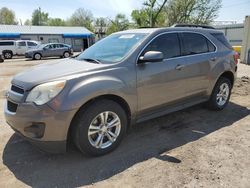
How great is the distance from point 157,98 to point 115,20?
57.1 metres

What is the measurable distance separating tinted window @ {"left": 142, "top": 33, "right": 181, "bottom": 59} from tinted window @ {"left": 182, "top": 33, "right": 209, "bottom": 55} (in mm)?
205

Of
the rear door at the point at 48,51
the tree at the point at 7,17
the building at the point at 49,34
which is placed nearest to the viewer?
the rear door at the point at 48,51

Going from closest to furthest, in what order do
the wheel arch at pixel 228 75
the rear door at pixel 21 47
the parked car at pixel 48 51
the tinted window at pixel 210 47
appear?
the tinted window at pixel 210 47, the wheel arch at pixel 228 75, the parked car at pixel 48 51, the rear door at pixel 21 47

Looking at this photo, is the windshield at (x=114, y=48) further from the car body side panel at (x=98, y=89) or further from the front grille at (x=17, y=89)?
the front grille at (x=17, y=89)

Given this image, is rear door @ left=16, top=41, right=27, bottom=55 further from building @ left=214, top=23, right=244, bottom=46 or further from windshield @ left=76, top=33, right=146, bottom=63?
windshield @ left=76, top=33, right=146, bottom=63

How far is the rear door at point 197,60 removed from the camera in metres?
4.43

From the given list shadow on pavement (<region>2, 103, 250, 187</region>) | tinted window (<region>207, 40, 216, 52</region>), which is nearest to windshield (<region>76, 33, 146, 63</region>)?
shadow on pavement (<region>2, 103, 250, 187</region>)

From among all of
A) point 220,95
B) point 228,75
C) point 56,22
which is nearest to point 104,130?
point 220,95

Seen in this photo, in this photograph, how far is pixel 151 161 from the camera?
11.0 feet

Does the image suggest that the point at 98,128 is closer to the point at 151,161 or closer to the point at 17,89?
the point at 151,161

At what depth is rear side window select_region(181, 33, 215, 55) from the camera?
14.7ft

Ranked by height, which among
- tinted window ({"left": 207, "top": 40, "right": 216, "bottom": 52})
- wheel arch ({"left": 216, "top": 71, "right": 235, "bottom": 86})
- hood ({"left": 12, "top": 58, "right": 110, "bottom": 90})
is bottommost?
wheel arch ({"left": 216, "top": 71, "right": 235, "bottom": 86})

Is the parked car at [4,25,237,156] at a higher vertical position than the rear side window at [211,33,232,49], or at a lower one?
lower

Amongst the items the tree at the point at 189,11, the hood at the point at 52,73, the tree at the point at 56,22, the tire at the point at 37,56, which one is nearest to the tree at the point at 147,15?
the tree at the point at 189,11
